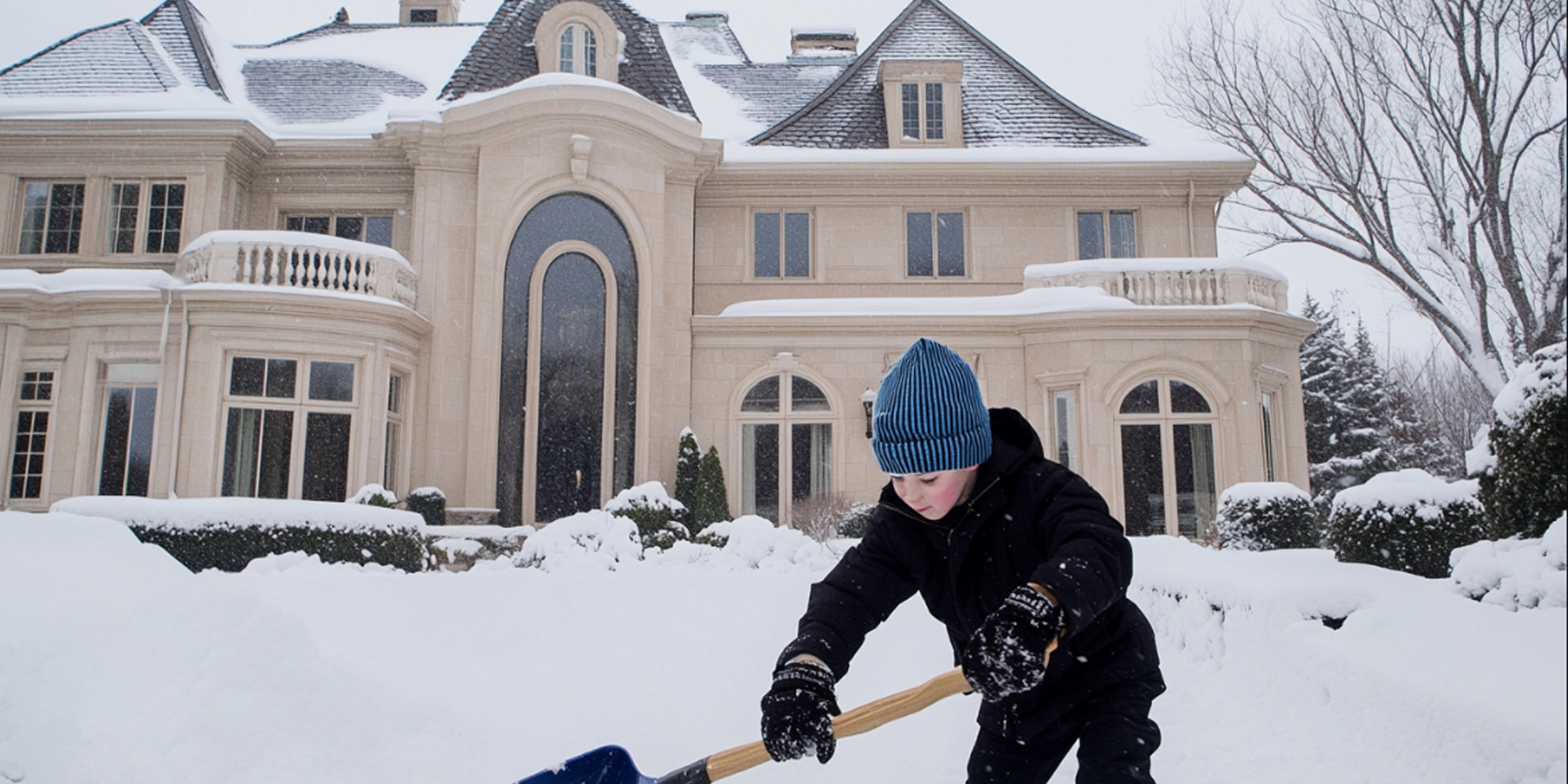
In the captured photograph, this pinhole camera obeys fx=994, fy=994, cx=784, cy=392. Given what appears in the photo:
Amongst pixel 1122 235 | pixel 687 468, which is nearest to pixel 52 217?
pixel 687 468

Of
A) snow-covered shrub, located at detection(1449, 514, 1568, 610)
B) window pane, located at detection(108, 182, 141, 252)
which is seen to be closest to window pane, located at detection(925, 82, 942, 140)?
window pane, located at detection(108, 182, 141, 252)

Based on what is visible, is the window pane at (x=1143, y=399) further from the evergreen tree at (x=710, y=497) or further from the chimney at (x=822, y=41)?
the chimney at (x=822, y=41)

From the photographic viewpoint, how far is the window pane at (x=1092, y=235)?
56.9ft

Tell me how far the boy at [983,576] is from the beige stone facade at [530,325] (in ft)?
40.1

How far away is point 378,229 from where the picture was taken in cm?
1680

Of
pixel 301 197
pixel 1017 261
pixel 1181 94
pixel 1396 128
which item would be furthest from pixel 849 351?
pixel 301 197

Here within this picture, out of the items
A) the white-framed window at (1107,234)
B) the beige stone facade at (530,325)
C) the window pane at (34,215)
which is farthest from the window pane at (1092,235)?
the window pane at (34,215)

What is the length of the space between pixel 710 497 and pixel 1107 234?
852 centimetres

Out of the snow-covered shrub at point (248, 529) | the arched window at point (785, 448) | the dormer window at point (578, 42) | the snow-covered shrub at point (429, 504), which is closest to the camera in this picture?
the snow-covered shrub at point (248, 529)

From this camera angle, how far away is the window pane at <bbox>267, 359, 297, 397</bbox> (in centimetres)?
1376

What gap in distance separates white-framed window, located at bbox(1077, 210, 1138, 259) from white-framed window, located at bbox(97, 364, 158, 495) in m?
14.7

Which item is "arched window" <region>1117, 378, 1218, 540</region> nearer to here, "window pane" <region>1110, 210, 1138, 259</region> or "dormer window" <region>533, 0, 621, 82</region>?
"window pane" <region>1110, 210, 1138, 259</region>

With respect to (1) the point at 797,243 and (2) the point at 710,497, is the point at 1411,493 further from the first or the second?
(1) the point at 797,243

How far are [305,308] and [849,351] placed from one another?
25.9ft
